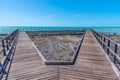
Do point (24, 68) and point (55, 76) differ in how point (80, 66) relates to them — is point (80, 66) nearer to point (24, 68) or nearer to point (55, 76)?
point (55, 76)

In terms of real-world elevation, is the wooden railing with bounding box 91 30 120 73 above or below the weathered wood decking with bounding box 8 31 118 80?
above

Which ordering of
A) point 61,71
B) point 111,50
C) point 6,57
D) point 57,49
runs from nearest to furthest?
point 61,71
point 6,57
point 111,50
point 57,49

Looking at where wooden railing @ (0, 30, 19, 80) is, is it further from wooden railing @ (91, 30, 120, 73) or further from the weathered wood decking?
wooden railing @ (91, 30, 120, 73)

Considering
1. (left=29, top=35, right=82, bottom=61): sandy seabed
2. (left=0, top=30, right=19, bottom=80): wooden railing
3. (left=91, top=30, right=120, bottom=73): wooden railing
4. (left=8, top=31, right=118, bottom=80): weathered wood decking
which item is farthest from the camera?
(left=29, top=35, right=82, bottom=61): sandy seabed

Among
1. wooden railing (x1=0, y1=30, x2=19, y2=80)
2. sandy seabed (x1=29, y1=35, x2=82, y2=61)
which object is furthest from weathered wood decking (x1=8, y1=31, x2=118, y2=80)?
sandy seabed (x1=29, y1=35, x2=82, y2=61)

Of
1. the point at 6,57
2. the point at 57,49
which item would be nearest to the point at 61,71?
the point at 6,57

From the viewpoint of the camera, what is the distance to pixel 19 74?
5152 mm

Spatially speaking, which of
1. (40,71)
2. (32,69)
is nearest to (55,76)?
(40,71)

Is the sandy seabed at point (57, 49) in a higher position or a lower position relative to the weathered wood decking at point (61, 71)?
lower

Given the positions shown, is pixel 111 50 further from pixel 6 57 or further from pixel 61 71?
pixel 6 57

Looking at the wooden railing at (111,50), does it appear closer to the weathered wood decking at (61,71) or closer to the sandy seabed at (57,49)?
the weathered wood decking at (61,71)

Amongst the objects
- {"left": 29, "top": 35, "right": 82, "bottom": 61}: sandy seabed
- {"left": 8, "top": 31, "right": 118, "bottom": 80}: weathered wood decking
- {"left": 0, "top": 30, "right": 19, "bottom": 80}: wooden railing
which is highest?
{"left": 0, "top": 30, "right": 19, "bottom": 80}: wooden railing

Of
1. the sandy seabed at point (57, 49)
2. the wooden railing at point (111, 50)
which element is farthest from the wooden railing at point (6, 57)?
the sandy seabed at point (57, 49)

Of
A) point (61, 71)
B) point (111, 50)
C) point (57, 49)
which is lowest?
point (57, 49)
